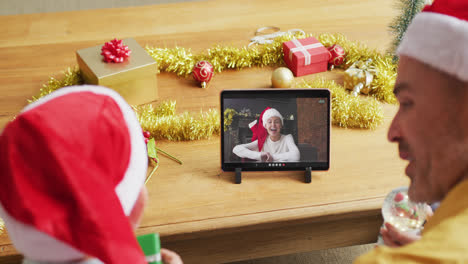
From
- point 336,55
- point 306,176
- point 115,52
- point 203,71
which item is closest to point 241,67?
point 203,71

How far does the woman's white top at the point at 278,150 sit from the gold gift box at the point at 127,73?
35 cm

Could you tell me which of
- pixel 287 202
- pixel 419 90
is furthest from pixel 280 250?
pixel 419 90

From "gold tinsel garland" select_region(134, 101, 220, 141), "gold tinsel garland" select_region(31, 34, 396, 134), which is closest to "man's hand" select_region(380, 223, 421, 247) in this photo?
"gold tinsel garland" select_region(31, 34, 396, 134)

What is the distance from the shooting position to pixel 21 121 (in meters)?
0.66

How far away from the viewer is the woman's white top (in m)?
1.09

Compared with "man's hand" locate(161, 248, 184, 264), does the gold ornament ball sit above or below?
above

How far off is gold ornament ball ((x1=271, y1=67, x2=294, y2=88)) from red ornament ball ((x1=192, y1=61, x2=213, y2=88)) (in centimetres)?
18

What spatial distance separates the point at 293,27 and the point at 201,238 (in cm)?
87

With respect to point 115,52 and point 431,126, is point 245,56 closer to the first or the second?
point 115,52

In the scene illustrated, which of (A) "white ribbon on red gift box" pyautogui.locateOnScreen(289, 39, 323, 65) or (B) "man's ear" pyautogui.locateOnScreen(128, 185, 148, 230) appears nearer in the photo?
(B) "man's ear" pyautogui.locateOnScreen(128, 185, 148, 230)

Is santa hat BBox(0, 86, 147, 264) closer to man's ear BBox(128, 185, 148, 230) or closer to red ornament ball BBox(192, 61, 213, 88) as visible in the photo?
man's ear BBox(128, 185, 148, 230)

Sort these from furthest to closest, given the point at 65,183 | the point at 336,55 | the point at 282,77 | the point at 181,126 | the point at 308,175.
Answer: the point at 336,55 → the point at 282,77 → the point at 181,126 → the point at 308,175 → the point at 65,183

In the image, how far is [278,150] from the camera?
1093 millimetres

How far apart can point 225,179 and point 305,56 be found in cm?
49
